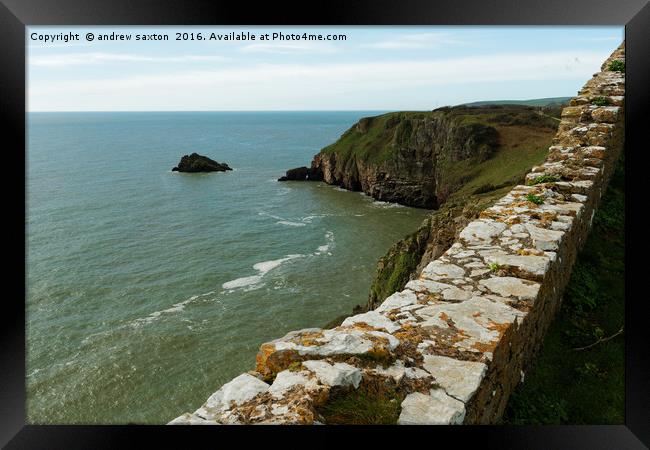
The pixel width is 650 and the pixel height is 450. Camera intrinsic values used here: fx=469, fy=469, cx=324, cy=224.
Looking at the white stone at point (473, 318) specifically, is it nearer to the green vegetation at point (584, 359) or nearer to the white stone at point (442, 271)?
the white stone at point (442, 271)

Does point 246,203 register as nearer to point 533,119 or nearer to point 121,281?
point 121,281

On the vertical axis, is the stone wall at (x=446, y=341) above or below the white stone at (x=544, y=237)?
below

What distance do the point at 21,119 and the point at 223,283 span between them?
31766 mm

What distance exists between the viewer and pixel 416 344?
3.91m

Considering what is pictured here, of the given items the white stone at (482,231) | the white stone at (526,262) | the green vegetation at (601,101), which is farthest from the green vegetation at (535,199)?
the green vegetation at (601,101)

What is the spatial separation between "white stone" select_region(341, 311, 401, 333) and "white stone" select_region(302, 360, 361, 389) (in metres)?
0.74

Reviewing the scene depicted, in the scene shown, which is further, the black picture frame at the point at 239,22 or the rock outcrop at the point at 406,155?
the rock outcrop at the point at 406,155

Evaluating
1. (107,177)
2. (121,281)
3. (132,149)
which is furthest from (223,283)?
(132,149)

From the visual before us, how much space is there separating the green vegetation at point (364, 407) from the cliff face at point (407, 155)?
55800 millimetres

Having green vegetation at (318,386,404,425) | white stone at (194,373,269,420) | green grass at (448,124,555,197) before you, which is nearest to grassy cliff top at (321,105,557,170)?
green grass at (448,124,555,197)

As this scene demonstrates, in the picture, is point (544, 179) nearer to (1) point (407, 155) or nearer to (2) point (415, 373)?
(2) point (415, 373)

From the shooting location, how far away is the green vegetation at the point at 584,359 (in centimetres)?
515

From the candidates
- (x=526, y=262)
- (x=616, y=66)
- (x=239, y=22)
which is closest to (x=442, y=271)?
(x=526, y=262)

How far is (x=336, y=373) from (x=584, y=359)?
4124 millimetres
